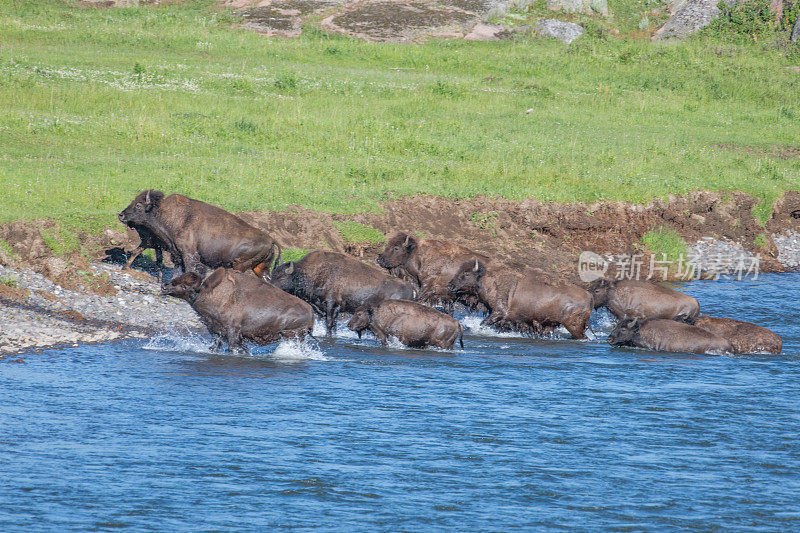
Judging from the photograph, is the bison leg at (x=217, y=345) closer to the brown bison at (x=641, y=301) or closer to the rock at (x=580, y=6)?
the brown bison at (x=641, y=301)

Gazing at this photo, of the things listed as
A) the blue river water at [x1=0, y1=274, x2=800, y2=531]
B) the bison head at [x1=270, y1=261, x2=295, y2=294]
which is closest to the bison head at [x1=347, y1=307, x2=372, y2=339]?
the blue river water at [x1=0, y1=274, x2=800, y2=531]

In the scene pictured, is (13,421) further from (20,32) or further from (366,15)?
(366,15)

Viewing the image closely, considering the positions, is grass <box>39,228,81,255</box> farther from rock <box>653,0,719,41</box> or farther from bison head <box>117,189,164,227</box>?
rock <box>653,0,719,41</box>

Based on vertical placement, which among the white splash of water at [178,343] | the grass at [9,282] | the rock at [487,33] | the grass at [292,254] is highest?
the rock at [487,33]

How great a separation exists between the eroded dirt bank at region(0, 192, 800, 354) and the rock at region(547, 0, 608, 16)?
22390 mm

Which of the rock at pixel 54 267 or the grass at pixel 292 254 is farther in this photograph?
the grass at pixel 292 254

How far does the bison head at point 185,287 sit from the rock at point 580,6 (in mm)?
36740

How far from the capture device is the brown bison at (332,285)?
17.7 metres

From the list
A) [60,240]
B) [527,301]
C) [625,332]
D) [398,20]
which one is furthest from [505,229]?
[398,20]

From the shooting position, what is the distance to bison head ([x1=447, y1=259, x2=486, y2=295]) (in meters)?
18.6

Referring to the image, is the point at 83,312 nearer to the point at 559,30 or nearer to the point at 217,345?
the point at 217,345

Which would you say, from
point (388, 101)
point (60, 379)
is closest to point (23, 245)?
point (60, 379)

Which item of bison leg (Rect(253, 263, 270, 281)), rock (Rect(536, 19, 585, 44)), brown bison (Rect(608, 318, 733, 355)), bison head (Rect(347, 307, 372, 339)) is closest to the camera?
bison head (Rect(347, 307, 372, 339))

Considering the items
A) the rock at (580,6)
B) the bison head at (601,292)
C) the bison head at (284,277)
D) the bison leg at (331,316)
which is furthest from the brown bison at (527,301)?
the rock at (580,6)
